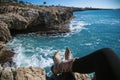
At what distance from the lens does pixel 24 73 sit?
3.93 meters

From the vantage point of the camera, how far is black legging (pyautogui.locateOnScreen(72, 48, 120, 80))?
5.45 ft

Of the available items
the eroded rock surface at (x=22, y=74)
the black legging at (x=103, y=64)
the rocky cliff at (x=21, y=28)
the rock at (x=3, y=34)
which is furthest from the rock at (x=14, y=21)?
the black legging at (x=103, y=64)

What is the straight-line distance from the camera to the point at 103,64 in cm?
186

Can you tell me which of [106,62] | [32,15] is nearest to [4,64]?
[106,62]

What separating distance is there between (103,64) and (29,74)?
2.46m

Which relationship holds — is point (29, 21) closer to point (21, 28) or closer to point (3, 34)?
point (21, 28)

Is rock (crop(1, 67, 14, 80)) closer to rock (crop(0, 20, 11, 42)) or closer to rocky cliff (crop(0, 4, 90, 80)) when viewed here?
rocky cliff (crop(0, 4, 90, 80))

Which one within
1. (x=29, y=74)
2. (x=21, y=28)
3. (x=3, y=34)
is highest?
(x=29, y=74)

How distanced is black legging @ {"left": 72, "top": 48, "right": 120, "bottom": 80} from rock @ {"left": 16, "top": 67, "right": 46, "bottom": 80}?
1.68 m

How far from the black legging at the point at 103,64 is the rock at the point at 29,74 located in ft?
5.51

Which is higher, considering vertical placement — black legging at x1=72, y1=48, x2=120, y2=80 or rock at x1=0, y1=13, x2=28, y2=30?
black legging at x1=72, y1=48, x2=120, y2=80

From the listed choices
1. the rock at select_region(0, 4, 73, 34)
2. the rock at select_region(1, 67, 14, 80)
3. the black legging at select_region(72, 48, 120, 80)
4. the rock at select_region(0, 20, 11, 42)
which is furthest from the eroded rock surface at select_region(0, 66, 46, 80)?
the rock at select_region(0, 4, 73, 34)

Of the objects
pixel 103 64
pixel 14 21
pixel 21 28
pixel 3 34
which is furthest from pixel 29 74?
pixel 21 28

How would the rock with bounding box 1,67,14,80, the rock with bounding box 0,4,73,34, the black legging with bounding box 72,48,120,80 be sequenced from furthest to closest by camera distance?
the rock with bounding box 0,4,73,34
the rock with bounding box 1,67,14,80
the black legging with bounding box 72,48,120,80
